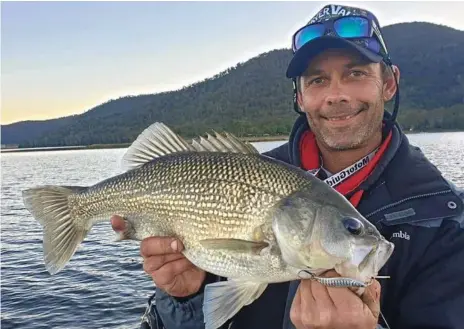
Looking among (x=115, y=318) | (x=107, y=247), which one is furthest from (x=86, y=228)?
(x=107, y=247)

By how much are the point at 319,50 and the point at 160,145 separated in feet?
4.84

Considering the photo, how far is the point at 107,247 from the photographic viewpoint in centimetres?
1778

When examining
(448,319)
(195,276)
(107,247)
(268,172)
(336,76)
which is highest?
(336,76)

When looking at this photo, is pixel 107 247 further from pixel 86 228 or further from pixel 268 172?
pixel 268 172

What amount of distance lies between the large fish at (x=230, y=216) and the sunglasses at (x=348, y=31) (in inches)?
48.8

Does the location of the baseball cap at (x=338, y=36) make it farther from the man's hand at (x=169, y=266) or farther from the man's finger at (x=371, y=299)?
the man's finger at (x=371, y=299)

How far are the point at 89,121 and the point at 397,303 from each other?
192 m

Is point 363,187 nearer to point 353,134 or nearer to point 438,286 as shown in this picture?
point 353,134

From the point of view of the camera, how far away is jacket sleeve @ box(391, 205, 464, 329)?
3373 mm

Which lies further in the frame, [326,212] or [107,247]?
[107,247]

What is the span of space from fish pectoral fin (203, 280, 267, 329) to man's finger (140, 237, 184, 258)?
1.29 feet

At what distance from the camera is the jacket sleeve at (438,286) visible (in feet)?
11.1

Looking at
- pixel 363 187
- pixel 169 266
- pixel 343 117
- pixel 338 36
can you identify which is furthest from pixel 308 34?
pixel 169 266

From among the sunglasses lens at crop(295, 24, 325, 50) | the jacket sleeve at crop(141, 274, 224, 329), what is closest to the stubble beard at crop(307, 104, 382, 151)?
the sunglasses lens at crop(295, 24, 325, 50)
